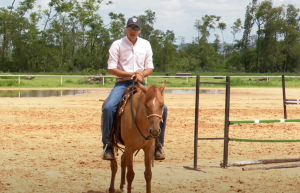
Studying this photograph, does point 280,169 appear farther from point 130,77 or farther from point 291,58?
point 291,58

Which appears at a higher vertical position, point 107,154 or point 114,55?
point 114,55

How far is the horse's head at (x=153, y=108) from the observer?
551 cm

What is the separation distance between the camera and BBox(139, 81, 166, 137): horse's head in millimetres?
5508

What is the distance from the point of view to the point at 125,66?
700cm

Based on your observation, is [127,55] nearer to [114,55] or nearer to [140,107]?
[114,55]

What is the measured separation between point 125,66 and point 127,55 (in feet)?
0.56

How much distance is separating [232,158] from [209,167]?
1.22m

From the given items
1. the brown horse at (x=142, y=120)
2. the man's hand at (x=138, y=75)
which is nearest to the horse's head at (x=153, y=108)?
the brown horse at (x=142, y=120)

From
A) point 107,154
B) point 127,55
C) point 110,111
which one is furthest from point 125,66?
point 107,154

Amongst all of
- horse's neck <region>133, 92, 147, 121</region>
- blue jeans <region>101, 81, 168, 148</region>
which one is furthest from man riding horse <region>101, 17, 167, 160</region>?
horse's neck <region>133, 92, 147, 121</region>

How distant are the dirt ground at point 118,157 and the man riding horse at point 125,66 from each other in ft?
3.10

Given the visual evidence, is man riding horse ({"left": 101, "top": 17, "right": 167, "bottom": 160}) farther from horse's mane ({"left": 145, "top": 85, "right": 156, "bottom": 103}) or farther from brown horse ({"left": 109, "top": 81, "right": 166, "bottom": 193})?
horse's mane ({"left": 145, "top": 85, "right": 156, "bottom": 103})

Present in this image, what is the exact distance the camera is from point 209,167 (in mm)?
8883

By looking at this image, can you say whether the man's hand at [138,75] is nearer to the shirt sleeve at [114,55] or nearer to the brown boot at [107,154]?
the shirt sleeve at [114,55]
